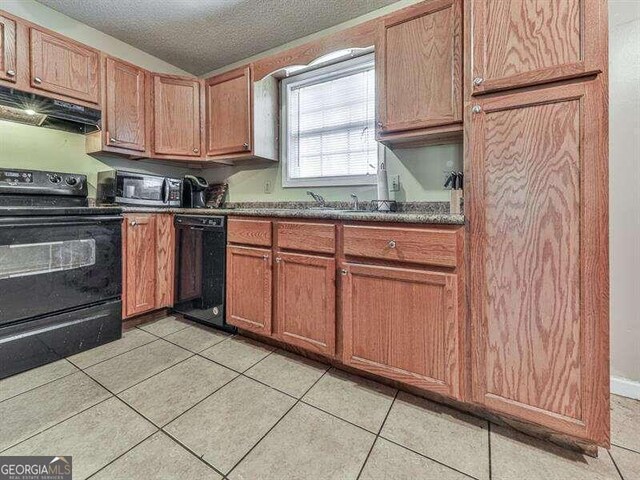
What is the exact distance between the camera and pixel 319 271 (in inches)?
66.0

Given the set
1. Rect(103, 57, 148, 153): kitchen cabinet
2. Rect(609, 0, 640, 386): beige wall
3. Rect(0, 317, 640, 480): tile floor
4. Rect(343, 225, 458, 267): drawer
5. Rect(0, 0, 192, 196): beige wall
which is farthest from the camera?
Rect(103, 57, 148, 153): kitchen cabinet

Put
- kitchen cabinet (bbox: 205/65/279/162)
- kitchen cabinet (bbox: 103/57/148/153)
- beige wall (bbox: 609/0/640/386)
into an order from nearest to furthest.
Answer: beige wall (bbox: 609/0/640/386), kitchen cabinet (bbox: 103/57/148/153), kitchen cabinet (bbox: 205/65/279/162)

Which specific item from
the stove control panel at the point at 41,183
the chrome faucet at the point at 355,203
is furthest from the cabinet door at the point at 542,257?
the stove control panel at the point at 41,183

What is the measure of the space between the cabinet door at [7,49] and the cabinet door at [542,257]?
109 inches

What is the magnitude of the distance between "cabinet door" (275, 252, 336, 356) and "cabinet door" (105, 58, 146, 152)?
5.91 ft

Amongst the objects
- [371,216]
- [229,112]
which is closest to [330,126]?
[229,112]

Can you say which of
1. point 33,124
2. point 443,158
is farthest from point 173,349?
point 443,158

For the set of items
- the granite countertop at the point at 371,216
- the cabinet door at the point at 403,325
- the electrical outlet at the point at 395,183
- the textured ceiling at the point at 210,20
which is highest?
the textured ceiling at the point at 210,20

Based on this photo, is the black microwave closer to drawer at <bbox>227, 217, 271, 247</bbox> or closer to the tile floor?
drawer at <bbox>227, 217, 271, 247</bbox>

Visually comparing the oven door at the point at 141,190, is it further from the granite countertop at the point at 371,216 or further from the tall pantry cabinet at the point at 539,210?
the tall pantry cabinet at the point at 539,210

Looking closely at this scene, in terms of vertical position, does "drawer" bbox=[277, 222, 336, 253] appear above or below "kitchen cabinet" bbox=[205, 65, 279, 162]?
below

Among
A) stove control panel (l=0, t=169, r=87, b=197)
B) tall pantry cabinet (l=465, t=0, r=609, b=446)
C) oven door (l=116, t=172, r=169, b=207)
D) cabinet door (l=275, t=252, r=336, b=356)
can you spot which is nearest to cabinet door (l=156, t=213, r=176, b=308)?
oven door (l=116, t=172, r=169, b=207)

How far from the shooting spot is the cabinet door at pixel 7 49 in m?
1.88

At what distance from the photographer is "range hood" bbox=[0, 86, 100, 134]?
6.43 ft
